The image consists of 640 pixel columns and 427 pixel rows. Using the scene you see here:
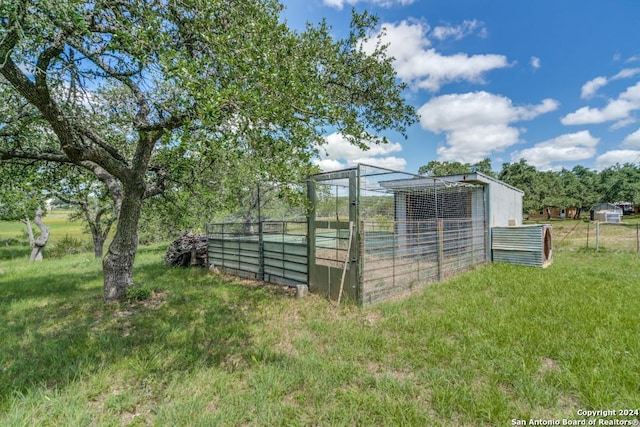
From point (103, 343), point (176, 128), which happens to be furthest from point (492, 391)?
point (176, 128)

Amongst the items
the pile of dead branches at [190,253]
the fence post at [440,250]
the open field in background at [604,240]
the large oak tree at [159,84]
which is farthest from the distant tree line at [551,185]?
the large oak tree at [159,84]

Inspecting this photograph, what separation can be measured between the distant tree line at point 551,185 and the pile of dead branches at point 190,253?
2437 cm

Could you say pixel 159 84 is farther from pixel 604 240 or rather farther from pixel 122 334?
pixel 604 240

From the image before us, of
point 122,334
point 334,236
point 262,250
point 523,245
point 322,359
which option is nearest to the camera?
point 322,359

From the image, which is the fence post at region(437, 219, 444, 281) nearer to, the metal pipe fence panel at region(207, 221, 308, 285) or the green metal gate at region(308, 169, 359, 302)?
the green metal gate at region(308, 169, 359, 302)

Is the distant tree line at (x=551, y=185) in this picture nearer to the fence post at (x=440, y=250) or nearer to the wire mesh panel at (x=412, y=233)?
the wire mesh panel at (x=412, y=233)

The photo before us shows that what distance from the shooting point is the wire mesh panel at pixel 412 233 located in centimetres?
447

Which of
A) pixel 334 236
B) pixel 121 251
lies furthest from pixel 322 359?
pixel 121 251

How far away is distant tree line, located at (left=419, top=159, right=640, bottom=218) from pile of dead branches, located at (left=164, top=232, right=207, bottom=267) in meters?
24.4

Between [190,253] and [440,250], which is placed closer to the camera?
[440,250]

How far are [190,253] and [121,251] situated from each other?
136 inches

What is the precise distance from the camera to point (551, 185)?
1235 inches

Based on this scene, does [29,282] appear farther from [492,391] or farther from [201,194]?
Result: [492,391]

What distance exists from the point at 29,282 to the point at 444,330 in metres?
8.92
